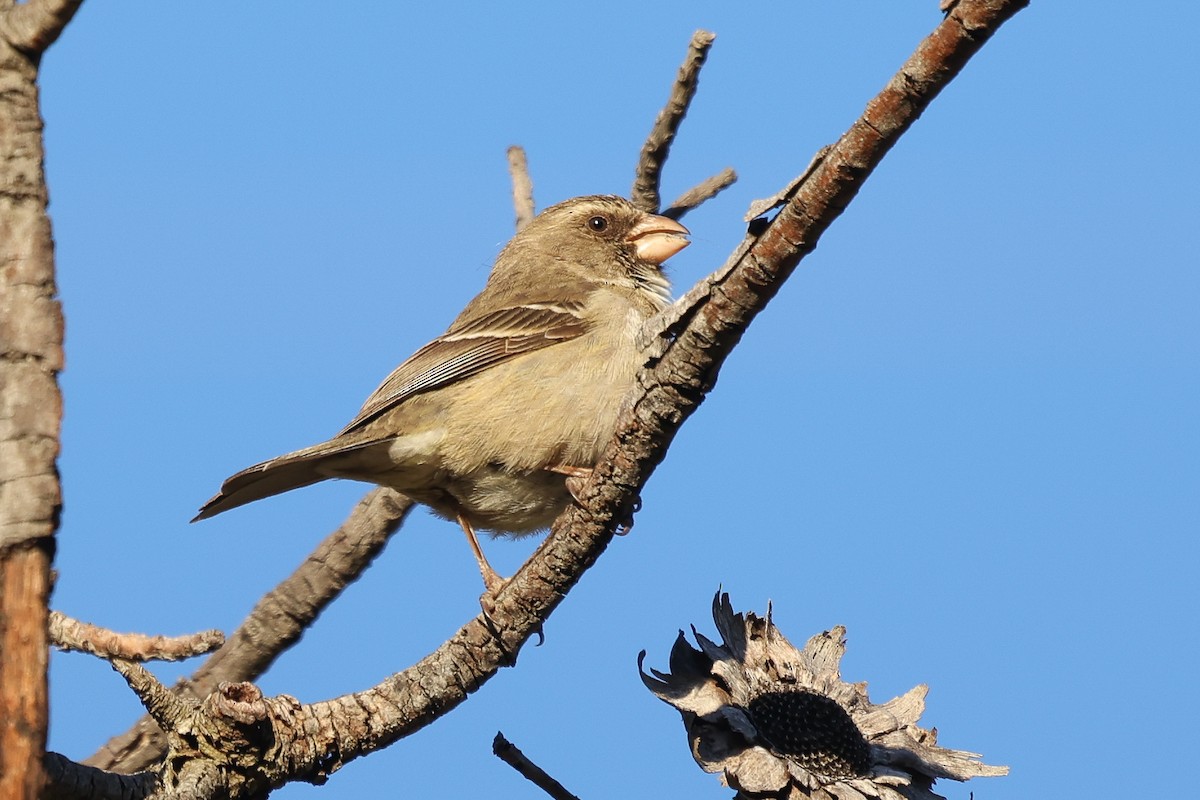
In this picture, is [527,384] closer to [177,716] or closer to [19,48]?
[177,716]

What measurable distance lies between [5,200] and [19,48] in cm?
34

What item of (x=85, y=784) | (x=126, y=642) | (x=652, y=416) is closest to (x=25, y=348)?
(x=126, y=642)

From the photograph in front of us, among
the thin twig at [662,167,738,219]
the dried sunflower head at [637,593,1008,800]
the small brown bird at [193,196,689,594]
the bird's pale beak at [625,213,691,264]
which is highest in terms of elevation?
the thin twig at [662,167,738,219]

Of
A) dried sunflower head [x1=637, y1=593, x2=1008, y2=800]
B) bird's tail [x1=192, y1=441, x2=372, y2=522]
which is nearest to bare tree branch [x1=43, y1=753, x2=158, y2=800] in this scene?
dried sunflower head [x1=637, y1=593, x2=1008, y2=800]

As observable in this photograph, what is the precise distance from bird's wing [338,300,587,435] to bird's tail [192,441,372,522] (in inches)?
12.1

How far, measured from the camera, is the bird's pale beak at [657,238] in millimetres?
7703

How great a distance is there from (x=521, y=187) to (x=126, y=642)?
5042 millimetres

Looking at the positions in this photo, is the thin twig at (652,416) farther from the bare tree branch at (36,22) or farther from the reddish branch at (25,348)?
the bare tree branch at (36,22)

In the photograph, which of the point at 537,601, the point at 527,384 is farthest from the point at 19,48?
the point at 527,384

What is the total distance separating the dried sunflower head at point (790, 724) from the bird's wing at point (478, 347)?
7.12ft

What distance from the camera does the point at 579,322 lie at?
266 inches

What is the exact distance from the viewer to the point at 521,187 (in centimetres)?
810

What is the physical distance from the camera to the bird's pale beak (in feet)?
25.3

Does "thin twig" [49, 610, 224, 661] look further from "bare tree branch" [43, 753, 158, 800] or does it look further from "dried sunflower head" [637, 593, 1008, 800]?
"dried sunflower head" [637, 593, 1008, 800]
